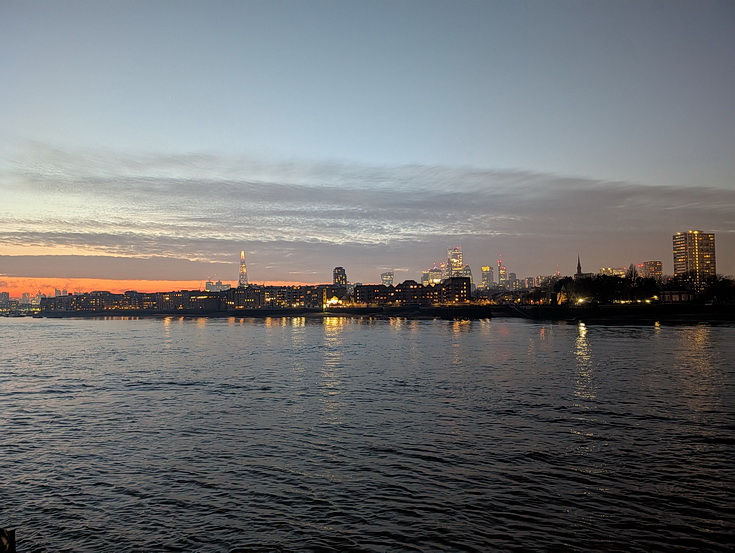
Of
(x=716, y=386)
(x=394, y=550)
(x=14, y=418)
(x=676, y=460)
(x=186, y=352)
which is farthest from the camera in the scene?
(x=186, y=352)

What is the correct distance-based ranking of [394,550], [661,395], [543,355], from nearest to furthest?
[394,550] < [661,395] < [543,355]

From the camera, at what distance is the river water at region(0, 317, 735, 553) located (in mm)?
13500

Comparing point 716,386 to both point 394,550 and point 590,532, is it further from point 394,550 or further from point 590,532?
point 394,550

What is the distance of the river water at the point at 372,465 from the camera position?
1350 cm

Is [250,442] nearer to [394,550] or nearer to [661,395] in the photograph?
[394,550]

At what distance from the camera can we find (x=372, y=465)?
18.9 m

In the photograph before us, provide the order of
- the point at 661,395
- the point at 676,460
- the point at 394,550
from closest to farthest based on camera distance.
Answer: the point at 394,550
the point at 676,460
the point at 661,395

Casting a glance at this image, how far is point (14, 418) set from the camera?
27.6 m

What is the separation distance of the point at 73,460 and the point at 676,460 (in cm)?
2116

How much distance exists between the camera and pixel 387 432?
77.4 feet

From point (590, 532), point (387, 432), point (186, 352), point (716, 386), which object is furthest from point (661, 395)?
point (186, 352)

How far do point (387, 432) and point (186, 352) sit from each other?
165 ft

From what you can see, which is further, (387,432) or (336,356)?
(336,356)

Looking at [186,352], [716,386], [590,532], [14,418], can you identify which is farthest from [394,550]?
[186,352]
